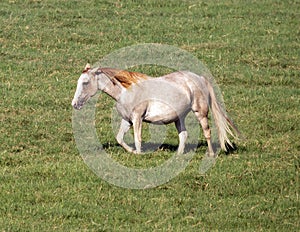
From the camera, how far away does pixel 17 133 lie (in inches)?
614

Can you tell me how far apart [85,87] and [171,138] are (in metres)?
2.51

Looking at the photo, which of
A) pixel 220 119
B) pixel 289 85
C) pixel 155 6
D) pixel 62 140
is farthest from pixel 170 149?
pixel 155 6

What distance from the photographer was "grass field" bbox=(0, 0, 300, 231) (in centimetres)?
1210

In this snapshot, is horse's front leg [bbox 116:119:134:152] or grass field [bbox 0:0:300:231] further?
horse's front leg [bbox 116:119:134:152]

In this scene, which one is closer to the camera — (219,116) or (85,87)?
(85,87)

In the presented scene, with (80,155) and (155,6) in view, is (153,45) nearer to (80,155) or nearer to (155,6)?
(155,6)

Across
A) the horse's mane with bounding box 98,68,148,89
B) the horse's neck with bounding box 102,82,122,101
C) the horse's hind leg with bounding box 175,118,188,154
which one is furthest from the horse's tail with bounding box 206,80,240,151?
the horse's neck with bounding box 102,82,122,101

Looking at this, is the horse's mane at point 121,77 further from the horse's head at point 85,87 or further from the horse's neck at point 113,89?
the horse's head at point 85,87

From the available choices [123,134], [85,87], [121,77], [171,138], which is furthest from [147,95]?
[171,138]

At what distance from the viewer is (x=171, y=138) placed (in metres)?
15.6

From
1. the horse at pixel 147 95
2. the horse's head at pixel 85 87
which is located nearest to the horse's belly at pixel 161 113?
the horse at pixel 147 95

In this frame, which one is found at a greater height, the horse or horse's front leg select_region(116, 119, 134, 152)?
the horse

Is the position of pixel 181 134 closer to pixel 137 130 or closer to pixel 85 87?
pixel 137 130

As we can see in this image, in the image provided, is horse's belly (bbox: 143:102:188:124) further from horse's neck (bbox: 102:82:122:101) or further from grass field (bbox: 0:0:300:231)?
grass field (bbox: 0:0:300:231)
